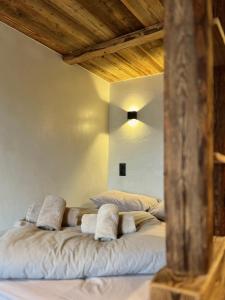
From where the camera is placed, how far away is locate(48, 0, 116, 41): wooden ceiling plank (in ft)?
6.87

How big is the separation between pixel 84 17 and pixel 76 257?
6.06ft

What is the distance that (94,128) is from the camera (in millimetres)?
3514

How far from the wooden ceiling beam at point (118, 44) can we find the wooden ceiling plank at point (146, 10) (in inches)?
3.0

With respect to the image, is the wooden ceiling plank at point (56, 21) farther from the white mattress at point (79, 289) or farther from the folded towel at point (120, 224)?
the white mattress at point (79, 289)

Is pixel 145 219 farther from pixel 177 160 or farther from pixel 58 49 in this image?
pixel 58 49

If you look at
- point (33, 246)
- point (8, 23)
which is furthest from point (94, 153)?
point (33, 246)

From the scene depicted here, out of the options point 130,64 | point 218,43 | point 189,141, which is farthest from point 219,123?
point 130,64

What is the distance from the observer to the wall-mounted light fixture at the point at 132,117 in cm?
356

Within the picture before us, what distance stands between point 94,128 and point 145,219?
5.21 ft

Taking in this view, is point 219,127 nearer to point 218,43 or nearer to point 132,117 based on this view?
point 218,43

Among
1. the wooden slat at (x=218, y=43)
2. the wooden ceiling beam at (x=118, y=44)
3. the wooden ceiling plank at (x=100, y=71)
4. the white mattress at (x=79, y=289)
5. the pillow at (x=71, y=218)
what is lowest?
the white mattress at (x=79, y=289)

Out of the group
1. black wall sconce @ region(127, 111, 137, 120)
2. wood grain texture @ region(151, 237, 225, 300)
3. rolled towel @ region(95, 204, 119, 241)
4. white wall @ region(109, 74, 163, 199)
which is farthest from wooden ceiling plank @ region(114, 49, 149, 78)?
wood grain texture @ region(151, 237, 225, 300)

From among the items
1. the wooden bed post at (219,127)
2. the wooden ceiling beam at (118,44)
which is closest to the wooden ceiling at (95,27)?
the wooden ceiling beam at (118,44)

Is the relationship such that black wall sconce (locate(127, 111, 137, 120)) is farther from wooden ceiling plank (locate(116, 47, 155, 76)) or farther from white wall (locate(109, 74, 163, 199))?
wooden ceiling plank (locate(116, 47, 155, 76))
